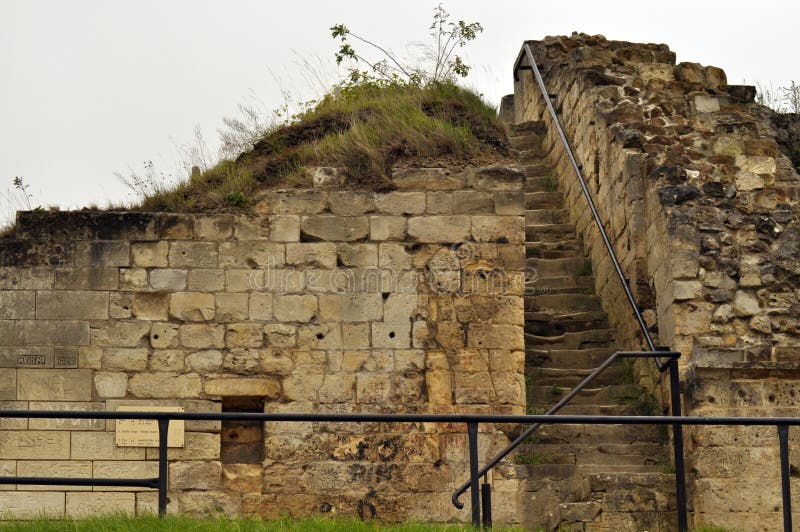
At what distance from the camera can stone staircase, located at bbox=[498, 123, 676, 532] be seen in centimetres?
991

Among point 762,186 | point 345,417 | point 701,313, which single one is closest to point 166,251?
point 345,417

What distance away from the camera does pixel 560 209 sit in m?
14.4

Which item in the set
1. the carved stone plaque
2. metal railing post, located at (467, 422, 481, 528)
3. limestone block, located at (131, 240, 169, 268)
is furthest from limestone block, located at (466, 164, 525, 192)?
metal railing post, located at (467, 422, 481, 528)

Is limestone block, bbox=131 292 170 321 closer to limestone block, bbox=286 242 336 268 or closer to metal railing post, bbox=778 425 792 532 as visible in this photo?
limestone block, bbox=286 242 336 268

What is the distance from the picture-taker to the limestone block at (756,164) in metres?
11.2

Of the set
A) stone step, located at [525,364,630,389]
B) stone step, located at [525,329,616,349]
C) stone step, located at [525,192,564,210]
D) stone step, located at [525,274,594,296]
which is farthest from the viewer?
stone step, located at [525,192,564,210]

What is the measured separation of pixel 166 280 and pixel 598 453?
12.1ft

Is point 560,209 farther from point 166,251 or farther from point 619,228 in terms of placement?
point 166,251

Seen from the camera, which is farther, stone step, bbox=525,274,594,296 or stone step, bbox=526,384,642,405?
stone step, bbox=525,274,594,296

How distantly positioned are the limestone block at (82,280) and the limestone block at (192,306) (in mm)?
486

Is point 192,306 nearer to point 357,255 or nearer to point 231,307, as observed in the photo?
point 231,307

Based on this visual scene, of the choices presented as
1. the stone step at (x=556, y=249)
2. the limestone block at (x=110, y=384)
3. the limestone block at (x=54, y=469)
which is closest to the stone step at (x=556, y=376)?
the stone step at (x=556, y=249)

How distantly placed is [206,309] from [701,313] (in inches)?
152

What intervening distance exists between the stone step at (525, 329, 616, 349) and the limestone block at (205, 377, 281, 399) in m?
2.71
